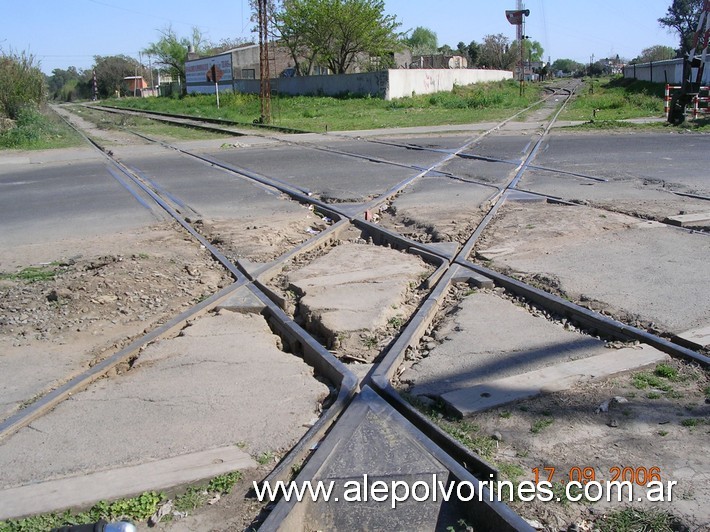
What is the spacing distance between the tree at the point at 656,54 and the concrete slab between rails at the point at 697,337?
99489 millimetres

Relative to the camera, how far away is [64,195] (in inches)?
520

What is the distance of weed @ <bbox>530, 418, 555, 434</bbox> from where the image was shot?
3715mm

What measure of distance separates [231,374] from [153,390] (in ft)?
1.69

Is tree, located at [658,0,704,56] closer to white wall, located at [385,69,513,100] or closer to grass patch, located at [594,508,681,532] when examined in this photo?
white wall, located at [385,69,513,100]

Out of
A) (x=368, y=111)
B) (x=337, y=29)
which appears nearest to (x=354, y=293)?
(x=368, y=111)

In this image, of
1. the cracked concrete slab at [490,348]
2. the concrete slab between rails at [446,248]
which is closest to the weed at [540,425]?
the cracked concrete slab at [490,348]

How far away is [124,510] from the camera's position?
10.3 ft

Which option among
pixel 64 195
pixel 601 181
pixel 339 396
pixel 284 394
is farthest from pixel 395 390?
pixel 64 195

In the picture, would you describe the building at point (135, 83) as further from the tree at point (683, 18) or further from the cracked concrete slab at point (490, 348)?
the cracked concrete slab at point (490, 348)

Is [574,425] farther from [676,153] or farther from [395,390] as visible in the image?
[676,153]

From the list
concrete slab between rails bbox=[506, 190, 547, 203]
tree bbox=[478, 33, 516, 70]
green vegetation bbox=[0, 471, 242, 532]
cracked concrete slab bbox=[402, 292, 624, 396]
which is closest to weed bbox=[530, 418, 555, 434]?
cracked concrete slab bbox=[402, 292, 624, 396]

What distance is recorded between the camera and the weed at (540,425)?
3.71 metres

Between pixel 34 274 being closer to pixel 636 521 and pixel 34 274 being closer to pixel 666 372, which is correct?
pixel 666 372

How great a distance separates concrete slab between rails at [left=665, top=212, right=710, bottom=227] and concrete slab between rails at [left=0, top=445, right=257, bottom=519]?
22.0ft
